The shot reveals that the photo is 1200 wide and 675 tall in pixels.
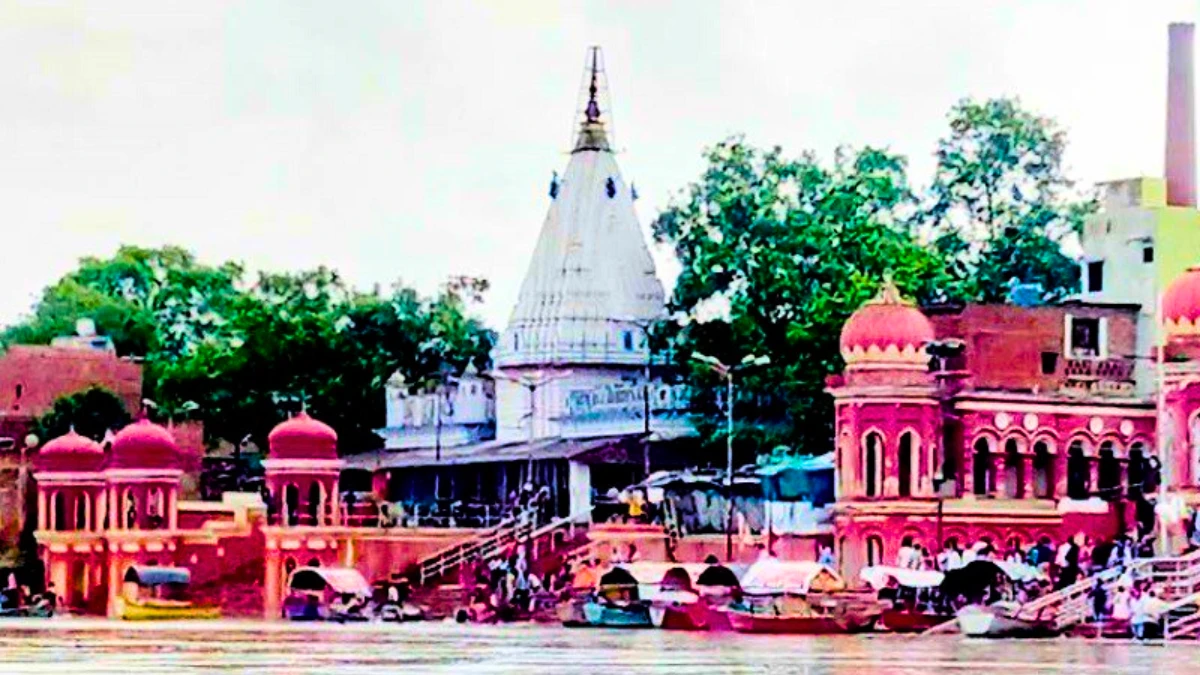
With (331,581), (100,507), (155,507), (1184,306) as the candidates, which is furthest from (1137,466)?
(100,507)

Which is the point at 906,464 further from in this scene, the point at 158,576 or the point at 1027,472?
the point at 158,576

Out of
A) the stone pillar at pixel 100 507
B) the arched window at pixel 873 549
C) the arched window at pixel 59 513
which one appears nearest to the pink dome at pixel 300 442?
the stone pillar at pixel 100 507

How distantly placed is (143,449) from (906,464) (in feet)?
60.7

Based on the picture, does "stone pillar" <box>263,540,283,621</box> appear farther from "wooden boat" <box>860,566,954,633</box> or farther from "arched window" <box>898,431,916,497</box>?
"wooden boat" <box>860,566,954,633</box>

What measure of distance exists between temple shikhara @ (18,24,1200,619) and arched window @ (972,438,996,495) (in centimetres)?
4

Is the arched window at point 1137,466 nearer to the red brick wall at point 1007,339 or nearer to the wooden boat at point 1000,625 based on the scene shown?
the red brick wall at point 1007,339

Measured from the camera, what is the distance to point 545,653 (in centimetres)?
3731

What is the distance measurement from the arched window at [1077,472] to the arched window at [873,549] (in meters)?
4.12

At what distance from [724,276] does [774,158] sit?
2944mm

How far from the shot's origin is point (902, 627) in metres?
49.1

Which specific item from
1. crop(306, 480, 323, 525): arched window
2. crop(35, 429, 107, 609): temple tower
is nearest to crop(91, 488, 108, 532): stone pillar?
crop(35, 429, 107, 609): temple tower

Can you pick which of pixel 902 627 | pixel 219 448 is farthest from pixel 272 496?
pixel 902 627

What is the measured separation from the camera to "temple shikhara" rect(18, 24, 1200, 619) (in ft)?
185

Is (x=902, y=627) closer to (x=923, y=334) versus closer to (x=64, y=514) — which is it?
(x=923, y=334)
